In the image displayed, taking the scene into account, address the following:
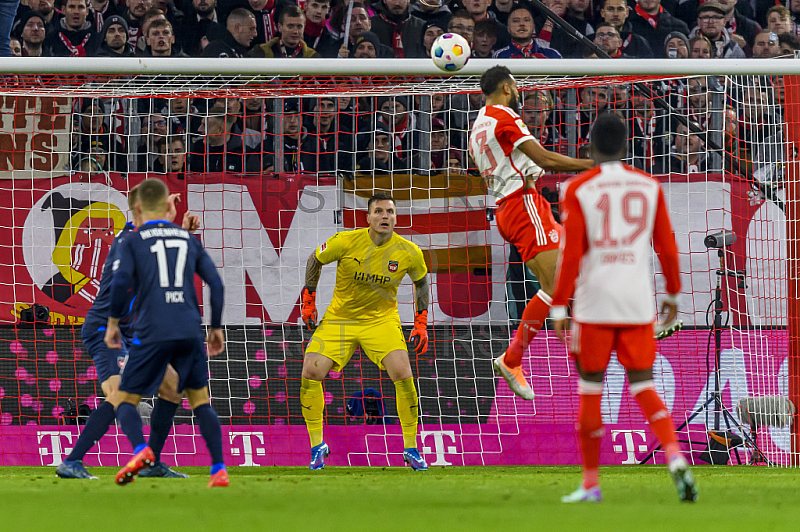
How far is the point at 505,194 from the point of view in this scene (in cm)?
676

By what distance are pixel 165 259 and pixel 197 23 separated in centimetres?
674

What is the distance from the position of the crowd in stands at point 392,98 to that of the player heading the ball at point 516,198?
10.2ft

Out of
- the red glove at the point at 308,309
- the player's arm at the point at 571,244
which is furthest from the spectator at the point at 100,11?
the player's arm at the point at 571,244

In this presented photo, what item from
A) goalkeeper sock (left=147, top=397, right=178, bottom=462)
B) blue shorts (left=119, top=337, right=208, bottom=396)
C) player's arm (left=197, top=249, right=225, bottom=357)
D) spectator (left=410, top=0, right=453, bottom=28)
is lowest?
goalkeeper sock (left=147, top=397, right=178, bottom=462)

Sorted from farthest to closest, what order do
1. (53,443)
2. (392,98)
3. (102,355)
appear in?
(392,98), (53,443), (102,355)

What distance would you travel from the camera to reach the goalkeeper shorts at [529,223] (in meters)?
6.65

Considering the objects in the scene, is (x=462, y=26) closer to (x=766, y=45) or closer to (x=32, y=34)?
(x=766, y=45)

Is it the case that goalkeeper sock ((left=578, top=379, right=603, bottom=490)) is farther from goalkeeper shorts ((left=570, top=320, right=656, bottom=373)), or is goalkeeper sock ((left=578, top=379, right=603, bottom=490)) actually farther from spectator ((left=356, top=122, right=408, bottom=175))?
spectator ((left=356, top=122, right=408, bottom=175))

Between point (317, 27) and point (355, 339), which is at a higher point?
point (317, 27)

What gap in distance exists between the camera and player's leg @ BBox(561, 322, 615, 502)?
464 cm

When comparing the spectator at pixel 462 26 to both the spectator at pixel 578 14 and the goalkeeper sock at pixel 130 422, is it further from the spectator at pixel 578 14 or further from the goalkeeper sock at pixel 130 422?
the goalkeeper sock at pixel 130 422

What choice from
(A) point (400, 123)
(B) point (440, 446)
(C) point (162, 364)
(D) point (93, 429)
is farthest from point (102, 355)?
(A) point (400, 123)

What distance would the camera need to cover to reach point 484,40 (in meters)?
11.7

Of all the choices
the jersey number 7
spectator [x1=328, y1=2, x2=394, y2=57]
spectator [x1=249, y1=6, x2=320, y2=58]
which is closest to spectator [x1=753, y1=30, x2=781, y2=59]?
spectator [x1=328, y1=2, x2=394, y2=57]
